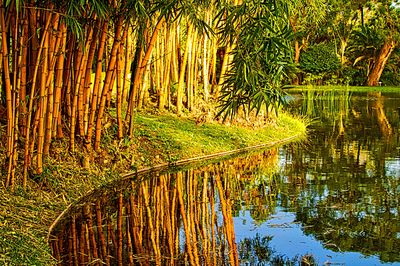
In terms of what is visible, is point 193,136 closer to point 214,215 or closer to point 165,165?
point 165,165

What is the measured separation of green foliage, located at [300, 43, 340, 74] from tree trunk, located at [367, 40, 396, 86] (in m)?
2.00

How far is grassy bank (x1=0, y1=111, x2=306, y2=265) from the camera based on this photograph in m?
5.30

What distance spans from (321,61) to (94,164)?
99.1ft

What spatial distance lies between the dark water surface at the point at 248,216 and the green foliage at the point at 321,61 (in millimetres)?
26324

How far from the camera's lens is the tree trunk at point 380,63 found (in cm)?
3489

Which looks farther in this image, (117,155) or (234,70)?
(117,155)

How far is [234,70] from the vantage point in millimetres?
7184

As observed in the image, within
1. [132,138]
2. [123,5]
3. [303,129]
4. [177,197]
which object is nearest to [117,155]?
[132,138]

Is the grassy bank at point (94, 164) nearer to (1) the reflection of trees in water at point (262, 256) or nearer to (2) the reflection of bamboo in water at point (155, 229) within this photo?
(2) the reflection of bamboo in water at point (155, 229)

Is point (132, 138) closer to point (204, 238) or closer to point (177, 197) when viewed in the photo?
point (177, 197)

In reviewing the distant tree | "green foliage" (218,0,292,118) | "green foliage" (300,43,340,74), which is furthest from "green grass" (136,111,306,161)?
"green foliage" (300,43,340,74)

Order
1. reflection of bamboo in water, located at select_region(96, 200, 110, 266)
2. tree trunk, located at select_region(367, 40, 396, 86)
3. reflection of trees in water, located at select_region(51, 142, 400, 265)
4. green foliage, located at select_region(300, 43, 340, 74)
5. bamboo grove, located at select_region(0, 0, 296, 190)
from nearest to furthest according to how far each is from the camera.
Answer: reflection of bamboo in water, located at select_region(96, 200, 110, 266) < reflection of trees in water, located at select_region(51, 142, 400, 265) < bamboo grove, located at select_region(0, 0, 296, 190) < tree trunk, located at select_region(367, 40, 396, 86) < green foliage, located at select_region(300, 43, 340, 74)

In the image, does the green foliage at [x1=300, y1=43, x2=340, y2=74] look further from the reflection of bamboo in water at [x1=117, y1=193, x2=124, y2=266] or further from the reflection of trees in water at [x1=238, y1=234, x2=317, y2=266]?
the reflection of trees in water at [x1=238, y1=234, x2=317, y2=266]

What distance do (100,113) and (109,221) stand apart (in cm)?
201
